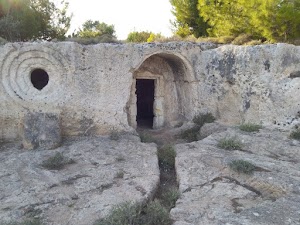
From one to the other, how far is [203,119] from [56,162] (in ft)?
15.3

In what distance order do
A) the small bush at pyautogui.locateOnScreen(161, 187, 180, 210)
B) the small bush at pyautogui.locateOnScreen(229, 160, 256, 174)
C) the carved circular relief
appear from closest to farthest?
the small bush at pyautogui.locateOnScreen(161, 187, 180, 210) < the small bush at pyautogui.locateOnScreen(229, 160, 256, 174) < the carved circular relief

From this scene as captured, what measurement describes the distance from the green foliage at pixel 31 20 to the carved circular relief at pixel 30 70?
205 inches

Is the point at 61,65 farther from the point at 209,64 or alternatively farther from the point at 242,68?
the point at 242,68

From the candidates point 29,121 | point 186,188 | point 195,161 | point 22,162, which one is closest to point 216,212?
point 186,188

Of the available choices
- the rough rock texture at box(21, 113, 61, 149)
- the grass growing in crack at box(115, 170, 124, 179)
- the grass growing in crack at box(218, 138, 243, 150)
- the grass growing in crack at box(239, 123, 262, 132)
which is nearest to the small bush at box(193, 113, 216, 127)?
the grass growing in crack at box(239, 123, 262, 132)

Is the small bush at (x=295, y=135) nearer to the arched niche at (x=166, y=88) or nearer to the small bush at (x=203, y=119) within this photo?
the small bush at (x=203, y=119)

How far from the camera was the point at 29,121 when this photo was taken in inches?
321

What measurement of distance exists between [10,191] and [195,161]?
369 cm

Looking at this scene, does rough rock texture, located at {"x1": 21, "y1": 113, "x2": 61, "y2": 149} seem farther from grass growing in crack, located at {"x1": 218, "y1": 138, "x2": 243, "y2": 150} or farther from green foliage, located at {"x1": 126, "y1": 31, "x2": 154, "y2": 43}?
green foliage, located at {"x1": 126, "y1": 31, "x2": 154, "y2": 43}

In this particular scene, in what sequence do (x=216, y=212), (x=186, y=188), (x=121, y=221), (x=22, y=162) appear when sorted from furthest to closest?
(x=22, y=162), (x=186, y=188), (x=216, y=212), (x=121, y=221)

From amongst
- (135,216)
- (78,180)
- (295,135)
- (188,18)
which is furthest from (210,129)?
(188,18)

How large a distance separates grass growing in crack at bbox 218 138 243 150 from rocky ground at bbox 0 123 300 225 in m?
0.09

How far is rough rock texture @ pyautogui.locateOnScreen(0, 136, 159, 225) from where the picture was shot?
17.1 ft

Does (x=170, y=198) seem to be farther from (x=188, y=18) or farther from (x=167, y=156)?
(x=188, y=18)
